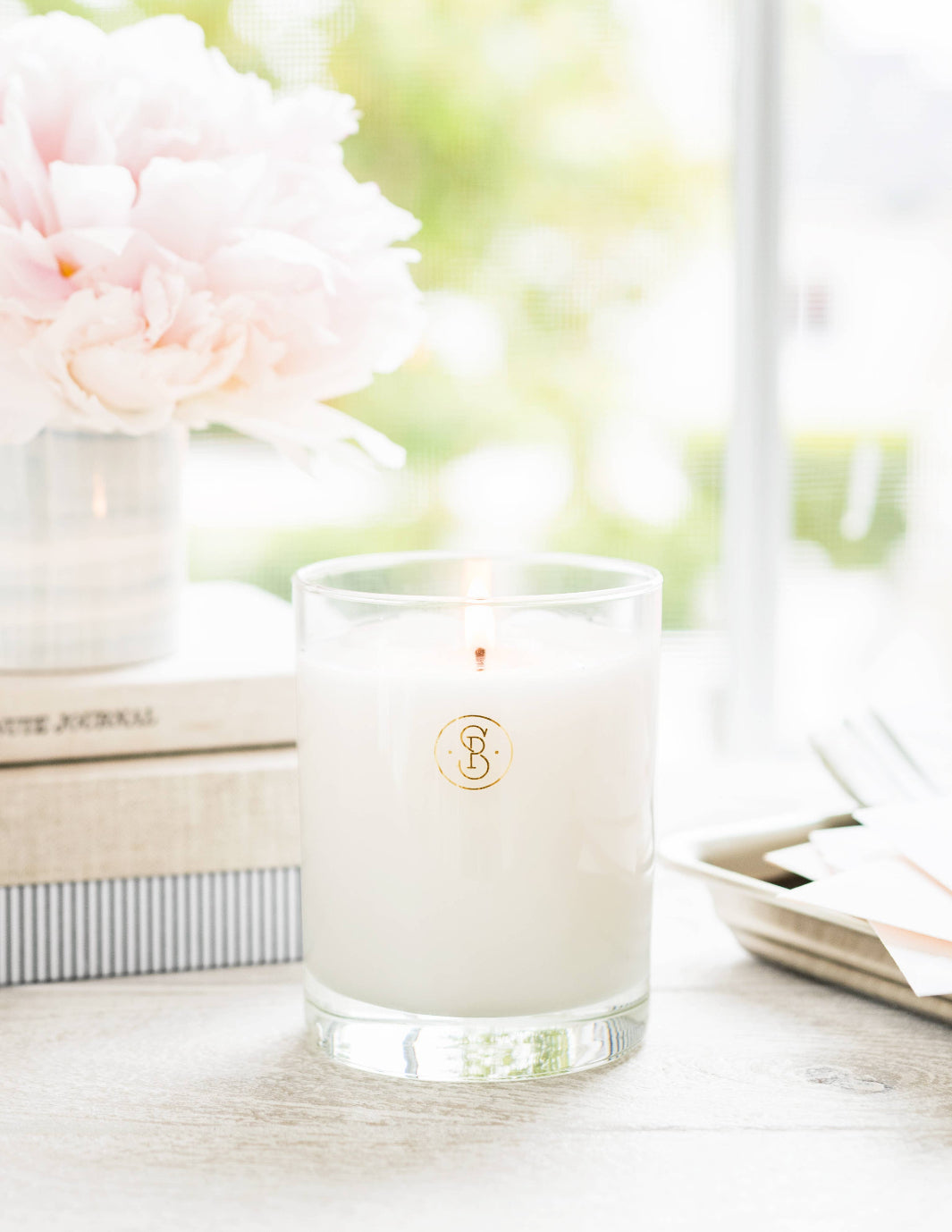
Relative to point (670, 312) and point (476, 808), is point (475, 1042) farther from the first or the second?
point (670, 312)

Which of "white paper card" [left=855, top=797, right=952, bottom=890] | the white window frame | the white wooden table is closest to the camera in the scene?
the white wooden table

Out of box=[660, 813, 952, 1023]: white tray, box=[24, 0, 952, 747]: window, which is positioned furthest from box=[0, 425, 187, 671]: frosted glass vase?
box=[24, 0, 952, 747]: window

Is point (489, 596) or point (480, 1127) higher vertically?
point (489, 596)

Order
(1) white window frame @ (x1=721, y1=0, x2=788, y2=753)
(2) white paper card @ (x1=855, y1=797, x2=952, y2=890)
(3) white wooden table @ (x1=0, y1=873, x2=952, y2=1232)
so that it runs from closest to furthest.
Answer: (3) white wooden table @ (x1=0, y1=873, x2=952, y2=1232) → (2) white paper card @ (x1=855, y1=797, x2=952, y2=890) → (1) white window frame @ (x1=721, y1=0, x2=788, y2=753)

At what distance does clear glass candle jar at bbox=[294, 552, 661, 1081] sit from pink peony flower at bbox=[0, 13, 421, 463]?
0.13 meters

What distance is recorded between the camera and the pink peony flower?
0.52 metres

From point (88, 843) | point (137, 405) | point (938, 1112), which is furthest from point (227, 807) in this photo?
point (938, 1112)

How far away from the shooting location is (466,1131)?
43cm

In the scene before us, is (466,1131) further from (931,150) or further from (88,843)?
A: (931,150)

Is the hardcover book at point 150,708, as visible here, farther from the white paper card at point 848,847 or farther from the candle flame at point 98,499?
the white paper card at point 848,847

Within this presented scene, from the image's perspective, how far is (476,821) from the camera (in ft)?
1.48

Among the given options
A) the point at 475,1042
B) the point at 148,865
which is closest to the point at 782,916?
the point at 475,1042

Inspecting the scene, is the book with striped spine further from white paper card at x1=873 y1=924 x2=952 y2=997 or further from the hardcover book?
white paper card at x1=873 y1=924 x2=952 y2=997

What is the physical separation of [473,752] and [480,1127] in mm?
123
